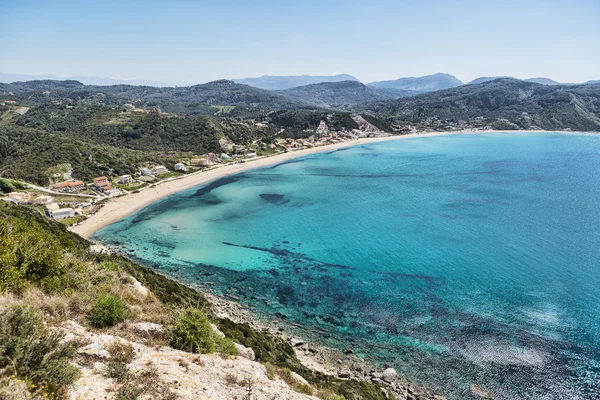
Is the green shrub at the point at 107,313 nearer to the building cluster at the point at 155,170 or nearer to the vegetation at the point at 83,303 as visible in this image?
the vegetation at the point at 83,303

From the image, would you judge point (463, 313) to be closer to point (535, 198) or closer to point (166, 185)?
point (535, 198)

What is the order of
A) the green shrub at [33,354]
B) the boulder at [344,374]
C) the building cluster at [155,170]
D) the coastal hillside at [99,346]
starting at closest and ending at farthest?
the green shrub at [33,354], the coastal hillside at [99,346], the boulder at [344,374], the building cluster at [155,170]

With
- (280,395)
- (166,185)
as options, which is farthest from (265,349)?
(166,185)

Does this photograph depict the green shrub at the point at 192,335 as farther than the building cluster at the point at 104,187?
No

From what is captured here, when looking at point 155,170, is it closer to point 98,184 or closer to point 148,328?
point 98,184

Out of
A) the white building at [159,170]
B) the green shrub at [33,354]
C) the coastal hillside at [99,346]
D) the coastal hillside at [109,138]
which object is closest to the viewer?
the green shrub at [33,354]

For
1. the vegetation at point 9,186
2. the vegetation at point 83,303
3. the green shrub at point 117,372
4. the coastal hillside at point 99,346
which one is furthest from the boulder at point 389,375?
the vegetation at point 9,186
